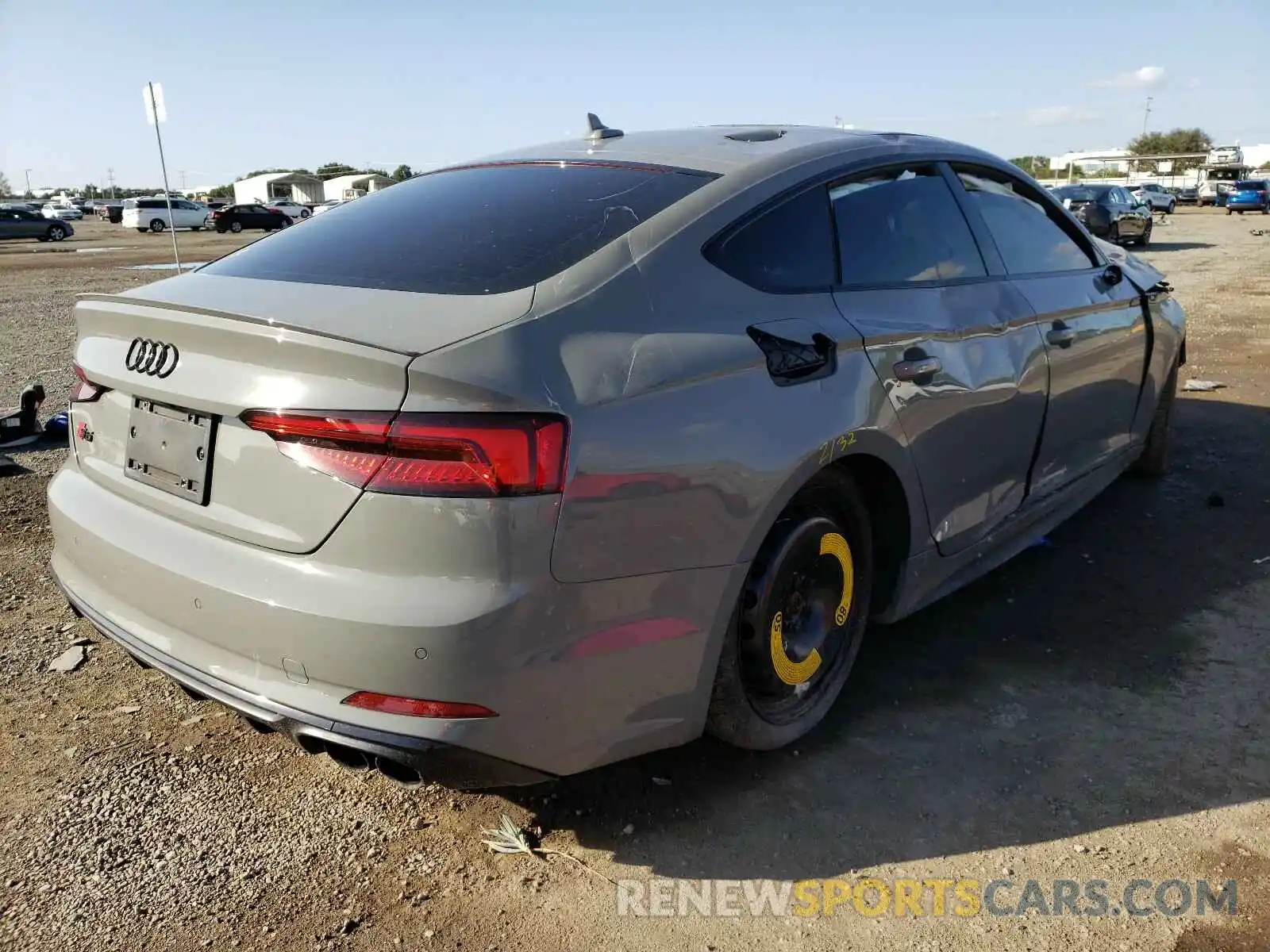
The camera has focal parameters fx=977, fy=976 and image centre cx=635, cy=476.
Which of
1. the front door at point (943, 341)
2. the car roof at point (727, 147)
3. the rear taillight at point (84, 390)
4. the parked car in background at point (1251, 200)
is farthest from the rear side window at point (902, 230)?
the parked car in background at point (1251, 200)

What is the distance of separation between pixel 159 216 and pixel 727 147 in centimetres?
4897

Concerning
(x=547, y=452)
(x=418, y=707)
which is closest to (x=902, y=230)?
(x=547, y=452)

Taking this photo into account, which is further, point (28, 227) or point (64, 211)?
point (64, 211)

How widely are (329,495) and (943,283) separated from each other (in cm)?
212

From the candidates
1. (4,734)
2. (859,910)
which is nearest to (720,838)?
(859,910)

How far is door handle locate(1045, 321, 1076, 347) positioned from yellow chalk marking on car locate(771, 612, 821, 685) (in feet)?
5.32

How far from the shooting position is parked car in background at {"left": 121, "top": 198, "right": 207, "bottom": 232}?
45.0 meters

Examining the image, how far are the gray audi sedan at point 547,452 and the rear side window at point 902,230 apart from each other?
0.04ft

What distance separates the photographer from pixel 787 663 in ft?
8.82

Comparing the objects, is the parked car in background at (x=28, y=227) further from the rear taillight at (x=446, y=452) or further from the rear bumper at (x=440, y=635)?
the rear taillight at (x=446, y=452)

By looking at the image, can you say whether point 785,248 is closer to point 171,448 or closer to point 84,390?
point 171,448

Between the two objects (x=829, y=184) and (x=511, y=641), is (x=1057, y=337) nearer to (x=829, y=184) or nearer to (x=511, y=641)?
(x=829, y=184)

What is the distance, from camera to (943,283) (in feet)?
10.4

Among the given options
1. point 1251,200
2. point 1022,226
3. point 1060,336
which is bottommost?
point 1251,200
